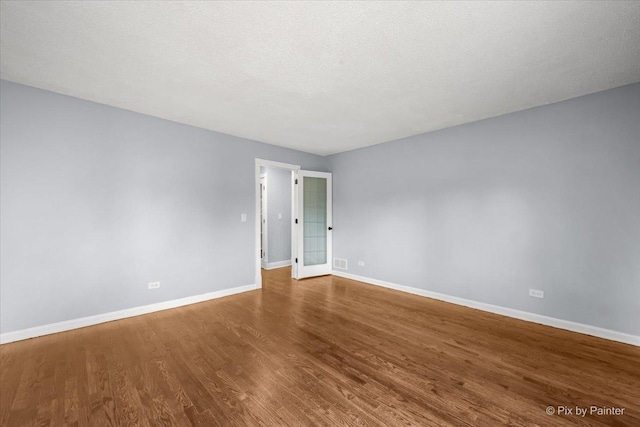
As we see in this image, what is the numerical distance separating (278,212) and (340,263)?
2.12 m

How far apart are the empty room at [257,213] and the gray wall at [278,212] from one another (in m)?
1.68

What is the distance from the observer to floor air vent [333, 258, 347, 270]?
575 cm

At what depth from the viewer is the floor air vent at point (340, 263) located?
5746mm

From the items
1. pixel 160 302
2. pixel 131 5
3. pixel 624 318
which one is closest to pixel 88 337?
pixel 160 302

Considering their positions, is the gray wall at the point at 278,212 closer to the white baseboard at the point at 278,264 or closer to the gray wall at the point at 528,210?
the white baseboard at the point at 278,264

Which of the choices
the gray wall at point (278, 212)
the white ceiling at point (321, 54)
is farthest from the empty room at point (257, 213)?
the gray wall at point (278, 212)

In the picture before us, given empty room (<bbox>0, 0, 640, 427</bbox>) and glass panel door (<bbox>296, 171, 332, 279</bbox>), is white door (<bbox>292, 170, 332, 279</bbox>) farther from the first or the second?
empty room (<bbox>0, 0, 640, 427</bbox>)

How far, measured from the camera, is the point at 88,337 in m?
2.90

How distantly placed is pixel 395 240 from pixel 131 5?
450 centimetres

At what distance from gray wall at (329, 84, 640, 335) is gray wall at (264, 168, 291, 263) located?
270 centimetres

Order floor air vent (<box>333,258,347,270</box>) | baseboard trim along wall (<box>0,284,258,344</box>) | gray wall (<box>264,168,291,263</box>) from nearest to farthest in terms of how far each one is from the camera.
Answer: baseboard trim along wall (<box>0,284,258,344</box>) < floor air vent (<box>333,258,347,270</box>) < gray wall (<box>264,168,291,263</box>)

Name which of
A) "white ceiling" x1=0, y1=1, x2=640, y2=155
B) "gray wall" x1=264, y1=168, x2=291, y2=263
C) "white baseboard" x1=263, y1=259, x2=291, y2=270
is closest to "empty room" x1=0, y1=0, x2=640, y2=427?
"white ceiling" x1=0, y1=1, x2=640, y2=155

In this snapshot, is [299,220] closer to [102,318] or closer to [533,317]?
[102,318]

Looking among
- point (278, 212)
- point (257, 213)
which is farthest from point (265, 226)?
point (257, 213)
